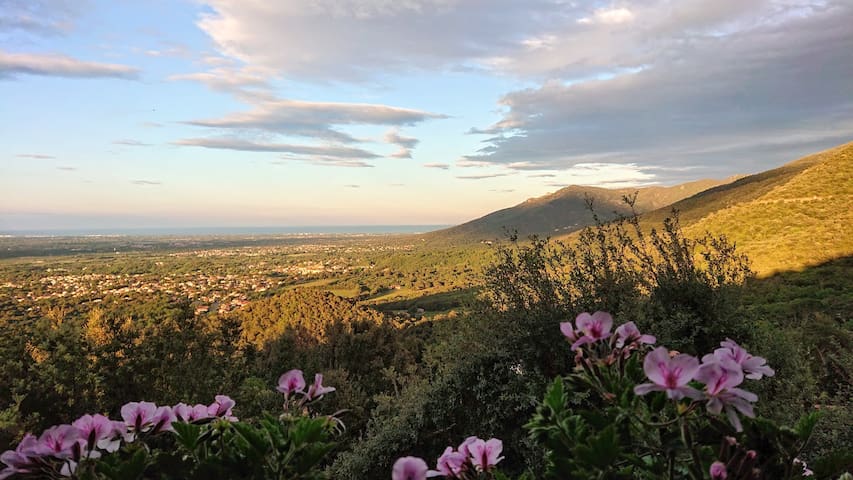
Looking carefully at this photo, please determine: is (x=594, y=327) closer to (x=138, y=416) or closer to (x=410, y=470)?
(x=410, y=470)

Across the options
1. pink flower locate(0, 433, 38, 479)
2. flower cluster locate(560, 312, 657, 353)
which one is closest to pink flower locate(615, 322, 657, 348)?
flower cluster locate(560, 312, 657, 353)

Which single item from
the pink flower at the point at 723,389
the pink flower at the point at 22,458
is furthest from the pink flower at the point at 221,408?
the pink flower at the point at 723,389

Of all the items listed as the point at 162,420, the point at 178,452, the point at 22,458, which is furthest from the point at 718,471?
the point at 22,458

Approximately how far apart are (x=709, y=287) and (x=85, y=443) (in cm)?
654

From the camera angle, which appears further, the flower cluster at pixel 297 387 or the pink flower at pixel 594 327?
the flower cluster at pixel 297 387

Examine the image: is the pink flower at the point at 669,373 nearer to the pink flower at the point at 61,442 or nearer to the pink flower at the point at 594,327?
the pink flower at the point at 594,327

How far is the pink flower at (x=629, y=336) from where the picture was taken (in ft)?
4.13

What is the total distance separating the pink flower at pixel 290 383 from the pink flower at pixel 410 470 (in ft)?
1.62

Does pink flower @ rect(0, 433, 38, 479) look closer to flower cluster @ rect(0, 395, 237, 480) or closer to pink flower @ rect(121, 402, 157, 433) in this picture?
flower cluster @ rect(0, 395, 237, 480)

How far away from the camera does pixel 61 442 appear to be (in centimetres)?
105

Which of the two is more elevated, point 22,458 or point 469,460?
point 22,458

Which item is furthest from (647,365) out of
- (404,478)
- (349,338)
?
(349,338)

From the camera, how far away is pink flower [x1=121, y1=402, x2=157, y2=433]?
1235 mm

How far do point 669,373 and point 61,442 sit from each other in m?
1.43
